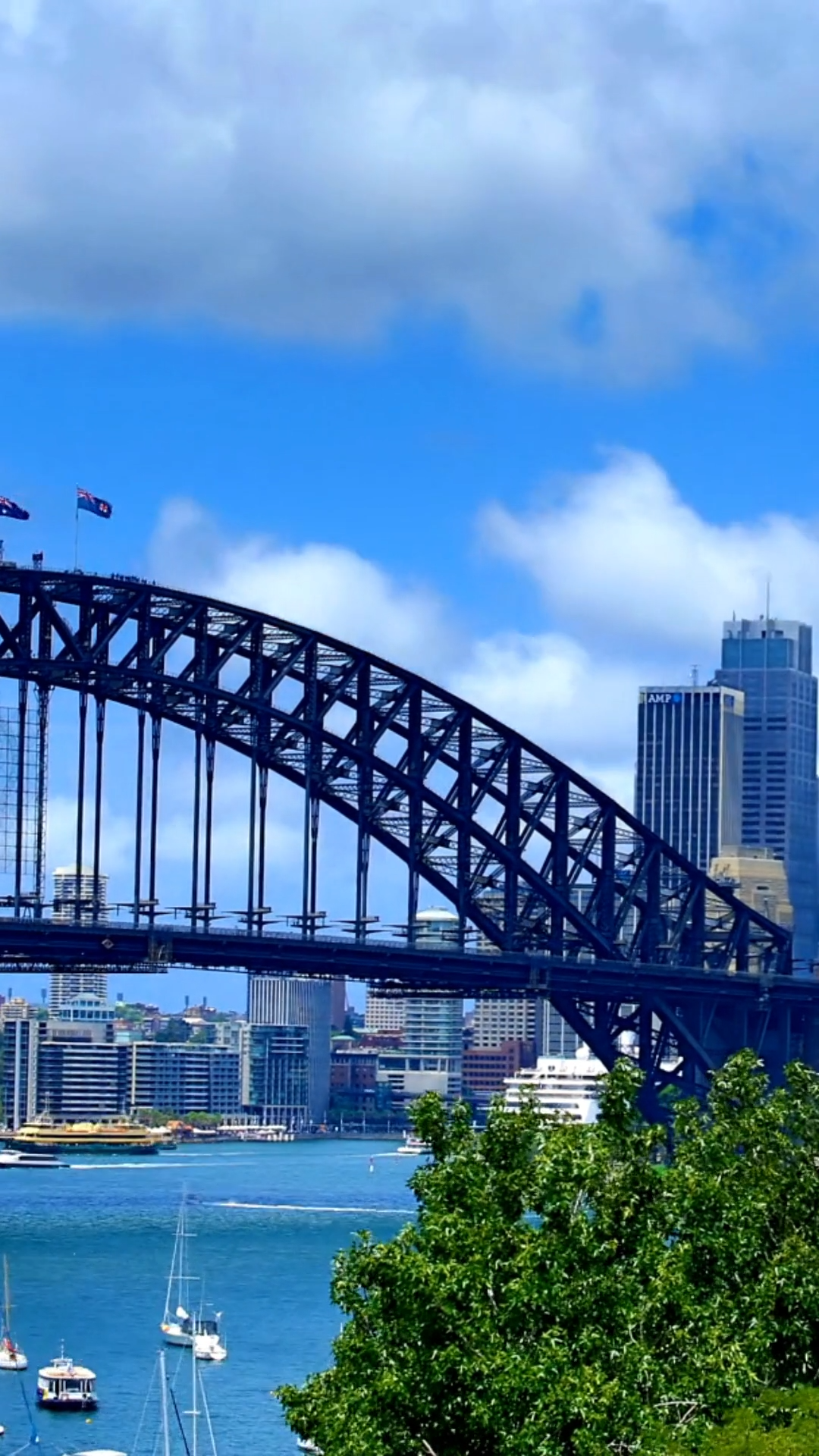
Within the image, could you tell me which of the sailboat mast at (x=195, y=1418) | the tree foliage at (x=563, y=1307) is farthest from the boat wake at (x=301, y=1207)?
the tree foliage at (x=563, y=1307)

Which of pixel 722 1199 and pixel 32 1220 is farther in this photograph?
pixel 32 1220

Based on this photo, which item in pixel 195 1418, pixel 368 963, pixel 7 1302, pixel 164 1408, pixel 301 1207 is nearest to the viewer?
pixel 195 1418

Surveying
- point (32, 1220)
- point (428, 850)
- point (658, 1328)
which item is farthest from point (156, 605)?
point (658, 1328)

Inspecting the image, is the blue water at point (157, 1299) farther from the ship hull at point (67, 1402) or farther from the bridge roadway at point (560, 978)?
the bridge roadway at point (560, 978)

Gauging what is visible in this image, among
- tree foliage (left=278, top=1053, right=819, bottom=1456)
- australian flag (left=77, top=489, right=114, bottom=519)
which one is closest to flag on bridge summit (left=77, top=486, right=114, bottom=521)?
australian flag (left=77, top=489, right=114, bottom=519)

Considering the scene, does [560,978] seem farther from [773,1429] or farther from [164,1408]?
[773,1429]

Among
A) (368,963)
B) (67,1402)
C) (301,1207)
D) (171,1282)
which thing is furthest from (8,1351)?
(301,1207)

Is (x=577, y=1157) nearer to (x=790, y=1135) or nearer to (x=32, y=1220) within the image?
(x=790, y=1135)
